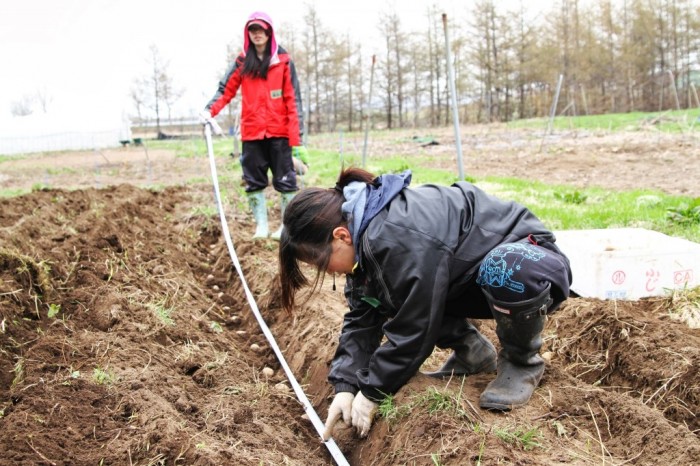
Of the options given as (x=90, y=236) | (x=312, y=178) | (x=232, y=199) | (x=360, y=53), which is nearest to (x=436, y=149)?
(x=312, y=178)

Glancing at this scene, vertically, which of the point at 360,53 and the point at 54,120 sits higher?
the point at 360,53

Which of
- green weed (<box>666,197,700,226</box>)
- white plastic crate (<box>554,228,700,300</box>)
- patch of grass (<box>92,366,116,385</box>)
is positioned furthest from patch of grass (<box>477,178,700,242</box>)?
patch of grass (<box>92,366,116,385</box>)

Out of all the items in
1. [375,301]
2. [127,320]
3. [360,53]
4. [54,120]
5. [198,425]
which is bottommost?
[198,425]

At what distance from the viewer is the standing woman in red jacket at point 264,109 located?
5.93m

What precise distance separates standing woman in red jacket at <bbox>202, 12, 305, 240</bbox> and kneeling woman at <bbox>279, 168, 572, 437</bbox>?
3.45 metres

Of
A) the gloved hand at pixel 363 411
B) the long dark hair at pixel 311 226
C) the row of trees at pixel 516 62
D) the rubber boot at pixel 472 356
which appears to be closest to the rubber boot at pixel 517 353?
the rubber boot at pixel 472 356

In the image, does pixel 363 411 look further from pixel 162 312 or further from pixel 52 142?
pixel 52 142

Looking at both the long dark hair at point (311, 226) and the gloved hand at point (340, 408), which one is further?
the gloved hand at point (340, 408)

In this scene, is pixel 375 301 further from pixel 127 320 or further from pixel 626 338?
pixel 127 320

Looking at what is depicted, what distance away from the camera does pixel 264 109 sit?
5938 mm

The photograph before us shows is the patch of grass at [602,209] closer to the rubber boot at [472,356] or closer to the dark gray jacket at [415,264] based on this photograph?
the rubber boot at [472,356]

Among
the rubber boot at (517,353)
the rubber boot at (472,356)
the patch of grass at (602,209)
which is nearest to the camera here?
the rubber boot at (517,353)

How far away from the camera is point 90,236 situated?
526 cm

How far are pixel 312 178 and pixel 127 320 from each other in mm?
7768
